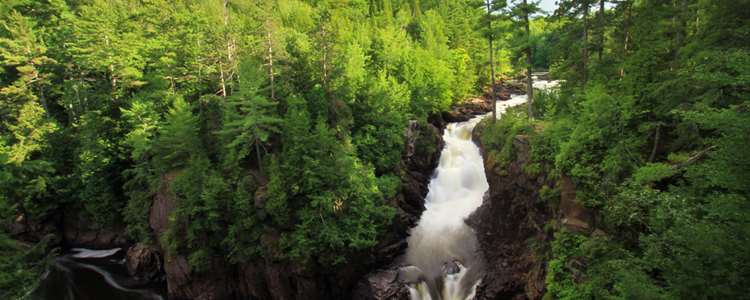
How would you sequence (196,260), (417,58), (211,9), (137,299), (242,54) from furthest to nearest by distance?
(211,9), (417,58), (242,54), (137,299), (196,260)

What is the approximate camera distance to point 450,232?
22.9 meters

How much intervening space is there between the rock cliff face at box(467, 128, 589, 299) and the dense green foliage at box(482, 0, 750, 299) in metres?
Result: 0.78

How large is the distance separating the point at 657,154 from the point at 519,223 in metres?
7.30

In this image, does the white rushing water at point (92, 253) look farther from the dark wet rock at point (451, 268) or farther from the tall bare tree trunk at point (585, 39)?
the tall bare tree trunk at point (585, 39)

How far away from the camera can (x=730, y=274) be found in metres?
5.84

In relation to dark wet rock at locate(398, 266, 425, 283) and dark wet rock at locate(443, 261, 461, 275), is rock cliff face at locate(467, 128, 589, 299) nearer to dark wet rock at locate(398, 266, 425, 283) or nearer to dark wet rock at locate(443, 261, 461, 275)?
dark wet rock at locate(443, 261, 461, 275)

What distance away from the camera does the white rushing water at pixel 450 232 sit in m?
19.1

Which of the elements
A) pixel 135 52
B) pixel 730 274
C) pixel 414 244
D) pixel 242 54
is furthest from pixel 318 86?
pixel 730 274

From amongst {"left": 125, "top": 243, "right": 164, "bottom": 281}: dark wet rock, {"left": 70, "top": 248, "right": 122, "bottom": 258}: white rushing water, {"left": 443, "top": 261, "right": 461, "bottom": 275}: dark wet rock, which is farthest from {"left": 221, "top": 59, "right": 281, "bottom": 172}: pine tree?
{"left": 70, "top": 248, "right": 122, "bottom": 258}: white rushing water

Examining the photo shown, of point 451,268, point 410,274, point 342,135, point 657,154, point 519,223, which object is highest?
point 342,135

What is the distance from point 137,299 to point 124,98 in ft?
48.7

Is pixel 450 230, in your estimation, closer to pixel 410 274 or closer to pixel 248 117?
pixel 410 274

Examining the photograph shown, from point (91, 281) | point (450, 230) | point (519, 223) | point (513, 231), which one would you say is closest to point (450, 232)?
point (450, 230)

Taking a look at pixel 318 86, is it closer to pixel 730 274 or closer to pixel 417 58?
pixel 417 58
